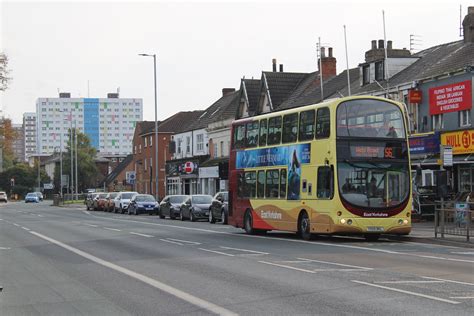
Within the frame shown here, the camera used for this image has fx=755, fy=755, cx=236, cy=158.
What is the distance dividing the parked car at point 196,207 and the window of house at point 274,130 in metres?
14.6

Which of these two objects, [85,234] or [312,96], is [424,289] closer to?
[85,234]

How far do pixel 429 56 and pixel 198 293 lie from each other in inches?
1288

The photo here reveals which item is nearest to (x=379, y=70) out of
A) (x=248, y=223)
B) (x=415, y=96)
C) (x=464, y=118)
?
(x=415, y=96)

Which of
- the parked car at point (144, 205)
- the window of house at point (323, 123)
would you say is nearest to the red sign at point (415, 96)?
the window of house at point (323, 123)

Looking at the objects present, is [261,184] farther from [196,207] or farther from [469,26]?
[469,26]

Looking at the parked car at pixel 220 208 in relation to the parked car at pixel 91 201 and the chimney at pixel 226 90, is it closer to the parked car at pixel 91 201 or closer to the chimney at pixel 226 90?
the parked car at pixel 91 201

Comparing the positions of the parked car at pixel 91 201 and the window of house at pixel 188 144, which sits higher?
the window of house at pixel 188 144

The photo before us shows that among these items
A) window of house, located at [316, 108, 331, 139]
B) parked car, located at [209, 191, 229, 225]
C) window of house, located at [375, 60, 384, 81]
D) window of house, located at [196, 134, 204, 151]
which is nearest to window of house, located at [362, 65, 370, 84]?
window of house, located at [375, 60, 384, 81]

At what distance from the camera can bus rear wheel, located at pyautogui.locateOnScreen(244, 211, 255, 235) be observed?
28375 mm

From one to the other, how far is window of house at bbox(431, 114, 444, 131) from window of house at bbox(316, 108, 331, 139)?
12.8 metres

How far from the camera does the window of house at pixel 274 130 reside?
2617 cm

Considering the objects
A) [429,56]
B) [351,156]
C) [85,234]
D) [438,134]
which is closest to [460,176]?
[438,134]

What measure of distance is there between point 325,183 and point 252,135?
5.68 m

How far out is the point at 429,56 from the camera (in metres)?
41.7
